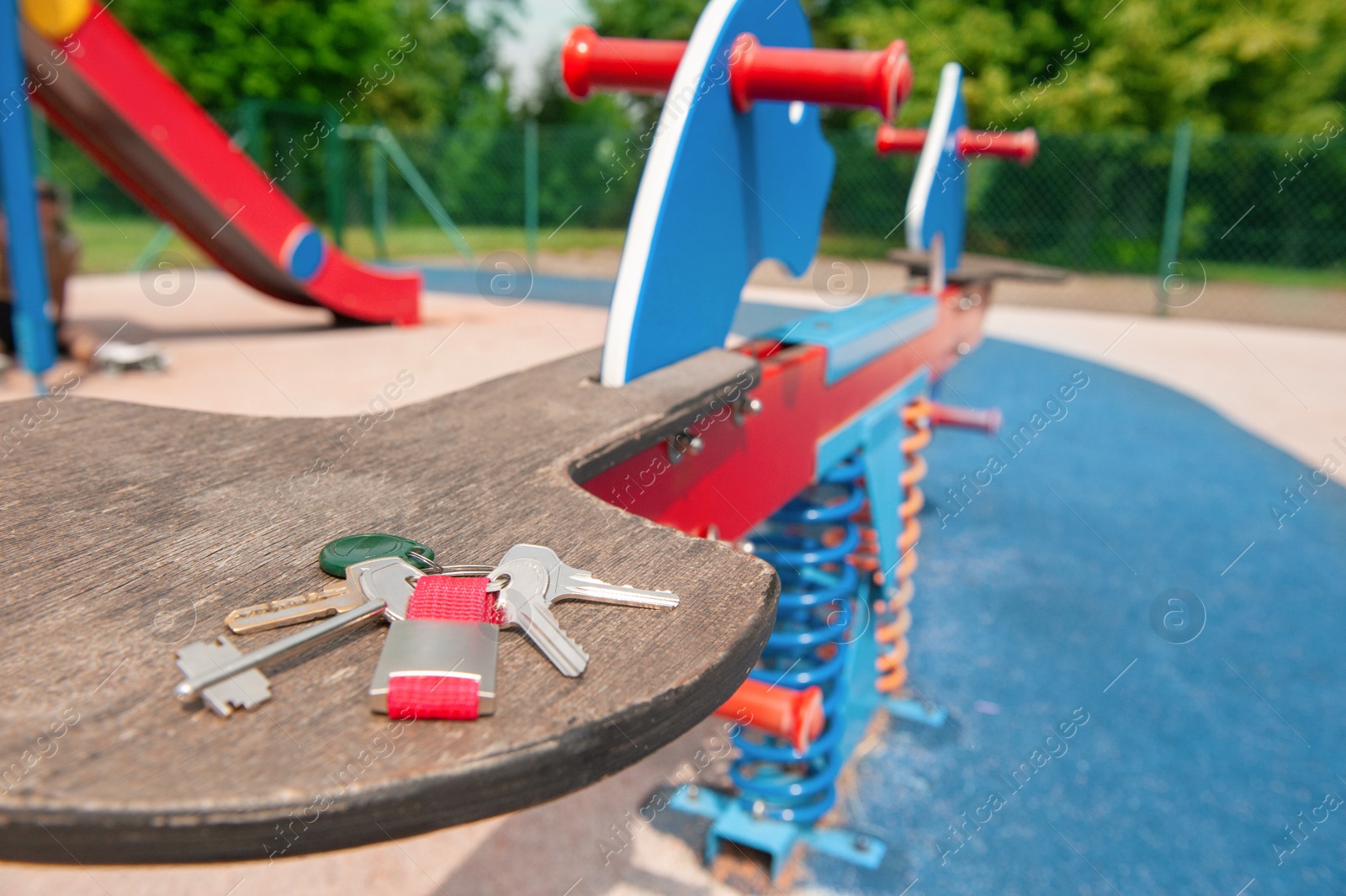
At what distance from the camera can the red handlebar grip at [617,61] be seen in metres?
1.29

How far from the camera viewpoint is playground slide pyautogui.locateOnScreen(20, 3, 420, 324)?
405 centimetres

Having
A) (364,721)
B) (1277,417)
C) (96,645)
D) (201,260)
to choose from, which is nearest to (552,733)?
(364,721)

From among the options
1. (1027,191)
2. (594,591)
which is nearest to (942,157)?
(594,591)

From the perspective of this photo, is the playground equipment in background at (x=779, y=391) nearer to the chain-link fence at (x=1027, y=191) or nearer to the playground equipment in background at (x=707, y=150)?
the playground equipment in background at (x=707, y=150)

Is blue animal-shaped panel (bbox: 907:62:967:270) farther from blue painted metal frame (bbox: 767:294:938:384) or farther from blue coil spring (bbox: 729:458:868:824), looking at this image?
blue coil spring (bbox: 729:458:868:824)

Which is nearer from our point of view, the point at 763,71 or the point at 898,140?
the point at 763,71

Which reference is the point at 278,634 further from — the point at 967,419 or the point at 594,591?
the point at 967,419

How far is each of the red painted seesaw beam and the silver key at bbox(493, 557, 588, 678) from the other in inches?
28.6

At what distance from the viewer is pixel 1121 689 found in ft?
8.13

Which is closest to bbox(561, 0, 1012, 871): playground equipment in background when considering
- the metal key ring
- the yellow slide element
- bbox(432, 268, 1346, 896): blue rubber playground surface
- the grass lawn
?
bbox(432, 268, 1346, 896): blue rubber playground surface

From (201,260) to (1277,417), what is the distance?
1005 cm

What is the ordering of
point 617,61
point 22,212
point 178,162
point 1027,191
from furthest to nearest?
point 1027,191 → point 178,162 → point 22,212 → point 617,61

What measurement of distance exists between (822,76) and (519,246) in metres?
10.9

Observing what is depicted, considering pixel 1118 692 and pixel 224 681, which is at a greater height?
pixel 224 681
